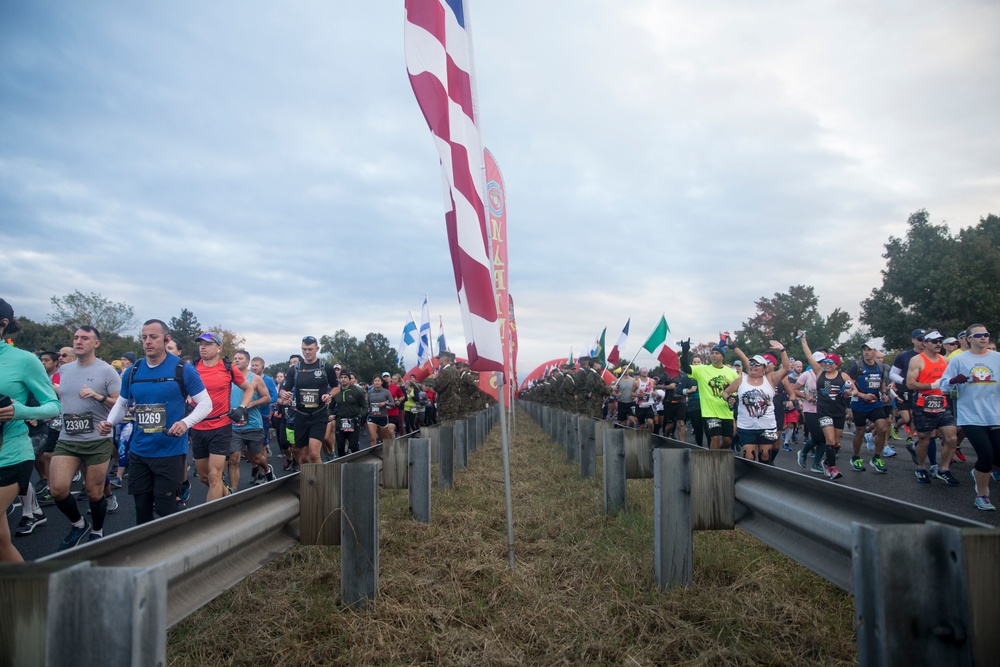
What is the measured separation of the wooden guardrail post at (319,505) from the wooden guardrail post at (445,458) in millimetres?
4067

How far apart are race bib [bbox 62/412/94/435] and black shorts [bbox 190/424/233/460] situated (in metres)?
1.45

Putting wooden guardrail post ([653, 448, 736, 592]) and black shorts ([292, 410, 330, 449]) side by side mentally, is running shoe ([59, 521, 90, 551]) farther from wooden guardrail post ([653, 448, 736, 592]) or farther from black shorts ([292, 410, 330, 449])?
wooden guardrail post ([653, 448, 736, 592])

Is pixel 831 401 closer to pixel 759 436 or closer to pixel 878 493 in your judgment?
pixel 759 436

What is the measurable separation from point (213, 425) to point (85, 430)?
1.54 m

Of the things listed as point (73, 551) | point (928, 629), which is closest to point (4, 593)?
point (73, 551)

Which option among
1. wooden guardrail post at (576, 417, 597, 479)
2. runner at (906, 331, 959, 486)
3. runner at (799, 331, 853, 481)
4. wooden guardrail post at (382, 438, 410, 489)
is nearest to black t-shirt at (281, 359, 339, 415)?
wooden guardrail post at (382, 438, 410, 489)

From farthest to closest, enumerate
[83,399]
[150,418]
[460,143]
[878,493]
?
[878,493], [83,399], [150,418], [460,143]

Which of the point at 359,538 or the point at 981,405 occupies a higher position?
the point at 981,405

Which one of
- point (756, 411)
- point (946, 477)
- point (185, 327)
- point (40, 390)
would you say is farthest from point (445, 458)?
point (185, 327)

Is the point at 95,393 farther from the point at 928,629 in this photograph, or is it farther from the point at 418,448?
the point at 928,629

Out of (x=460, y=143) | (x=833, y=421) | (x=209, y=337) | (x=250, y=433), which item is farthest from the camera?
(x=833, y=421)

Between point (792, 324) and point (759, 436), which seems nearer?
point (759, 436)

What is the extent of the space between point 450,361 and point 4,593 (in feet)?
53.7

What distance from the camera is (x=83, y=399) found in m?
5.65
